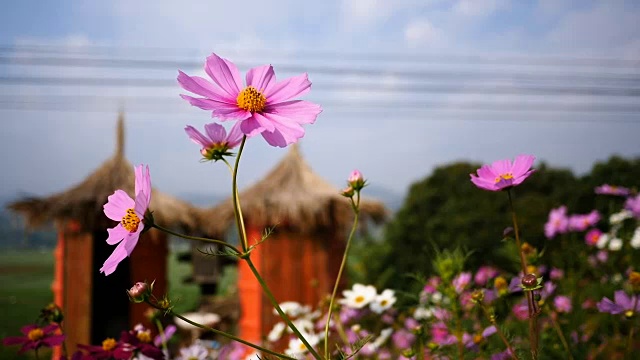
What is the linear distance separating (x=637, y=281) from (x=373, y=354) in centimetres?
63

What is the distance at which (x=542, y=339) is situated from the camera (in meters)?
1.59

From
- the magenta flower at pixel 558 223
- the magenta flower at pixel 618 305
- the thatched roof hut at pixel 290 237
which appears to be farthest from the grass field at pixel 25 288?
the magenta flower at pixel 618 305

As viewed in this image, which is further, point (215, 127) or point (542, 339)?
point (542, 339)

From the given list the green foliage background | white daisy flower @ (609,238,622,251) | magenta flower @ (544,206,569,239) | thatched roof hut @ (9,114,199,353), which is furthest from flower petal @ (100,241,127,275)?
the green foliage background

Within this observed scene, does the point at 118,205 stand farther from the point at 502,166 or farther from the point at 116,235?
the point at 502,166

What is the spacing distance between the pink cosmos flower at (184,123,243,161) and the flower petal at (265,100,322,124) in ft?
0.18

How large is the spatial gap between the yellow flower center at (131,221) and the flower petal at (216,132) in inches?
5.4

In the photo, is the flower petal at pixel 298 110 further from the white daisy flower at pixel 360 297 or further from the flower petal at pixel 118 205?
the white daisy flower at pixel 360 297

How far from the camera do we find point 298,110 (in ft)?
2.68

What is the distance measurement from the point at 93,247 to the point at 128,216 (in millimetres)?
6102

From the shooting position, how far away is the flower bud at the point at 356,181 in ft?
3.19

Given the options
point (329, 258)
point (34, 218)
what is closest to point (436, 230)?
point (329, 258)

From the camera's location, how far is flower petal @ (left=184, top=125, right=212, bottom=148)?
Answer: 2.70ft

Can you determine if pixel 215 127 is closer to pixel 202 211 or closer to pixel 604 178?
pixel 202 211
